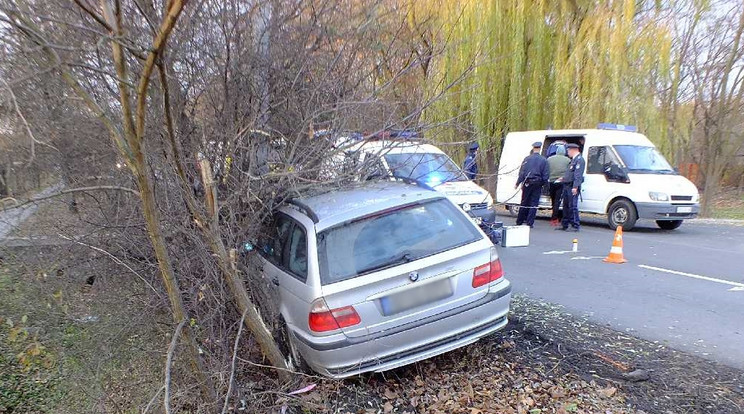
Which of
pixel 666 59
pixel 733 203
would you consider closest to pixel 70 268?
pixel 666 59

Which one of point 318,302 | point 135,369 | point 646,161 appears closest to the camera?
point 318,302

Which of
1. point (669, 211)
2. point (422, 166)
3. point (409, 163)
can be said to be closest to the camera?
point (409, 163)

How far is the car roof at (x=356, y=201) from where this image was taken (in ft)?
12.7

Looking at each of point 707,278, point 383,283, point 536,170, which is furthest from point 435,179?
point 383,283

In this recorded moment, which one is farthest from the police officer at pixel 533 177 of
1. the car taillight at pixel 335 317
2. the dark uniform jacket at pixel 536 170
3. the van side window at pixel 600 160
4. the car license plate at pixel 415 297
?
the car taillight at pixel 335 317

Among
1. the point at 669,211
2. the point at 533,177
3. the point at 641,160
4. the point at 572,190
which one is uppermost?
the point at 641,160

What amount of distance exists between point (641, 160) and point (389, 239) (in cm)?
894

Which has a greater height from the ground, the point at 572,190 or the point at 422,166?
the point at 422,166

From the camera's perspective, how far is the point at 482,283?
12.5 feet

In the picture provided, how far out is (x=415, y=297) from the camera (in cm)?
356

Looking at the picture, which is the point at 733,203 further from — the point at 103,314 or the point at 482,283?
the point at 103,314

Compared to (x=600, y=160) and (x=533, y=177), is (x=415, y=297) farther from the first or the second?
(x=600, y=160)

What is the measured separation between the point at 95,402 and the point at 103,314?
100 cm

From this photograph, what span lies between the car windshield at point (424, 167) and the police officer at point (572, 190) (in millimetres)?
3169
